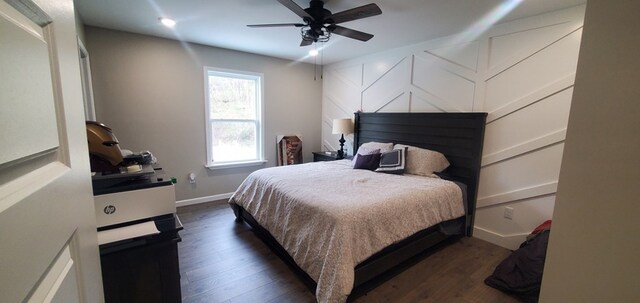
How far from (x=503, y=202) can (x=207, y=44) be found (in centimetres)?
426

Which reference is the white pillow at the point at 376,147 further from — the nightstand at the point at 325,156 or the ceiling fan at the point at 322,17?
the ceiling fan at the point at 322,17

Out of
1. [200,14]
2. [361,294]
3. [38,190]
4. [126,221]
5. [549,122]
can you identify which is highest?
[200,14]

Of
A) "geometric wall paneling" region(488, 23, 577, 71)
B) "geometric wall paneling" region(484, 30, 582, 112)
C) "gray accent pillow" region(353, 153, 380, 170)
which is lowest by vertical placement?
"gray accent pillow" region(353, 153, 380, 170)

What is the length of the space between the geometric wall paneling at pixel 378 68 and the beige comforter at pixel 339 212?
5.48ft

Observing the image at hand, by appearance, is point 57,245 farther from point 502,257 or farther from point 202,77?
point 202,77

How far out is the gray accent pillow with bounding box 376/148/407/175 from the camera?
307 cm

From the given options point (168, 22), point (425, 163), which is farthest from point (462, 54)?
point (168, 22)

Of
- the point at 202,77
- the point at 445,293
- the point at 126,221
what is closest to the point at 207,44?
the point at 202,77

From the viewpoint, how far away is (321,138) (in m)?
5.04

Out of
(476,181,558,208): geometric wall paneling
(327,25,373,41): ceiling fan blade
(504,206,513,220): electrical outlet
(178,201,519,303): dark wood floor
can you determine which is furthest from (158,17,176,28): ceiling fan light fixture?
(504,206,513,220): electrical outlet

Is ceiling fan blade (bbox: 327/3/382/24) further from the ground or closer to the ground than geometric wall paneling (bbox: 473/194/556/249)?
further from the ground

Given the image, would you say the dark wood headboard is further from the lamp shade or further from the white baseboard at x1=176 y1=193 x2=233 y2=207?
the white baseboard at x1=176 y1=193 x2=233 y2=207

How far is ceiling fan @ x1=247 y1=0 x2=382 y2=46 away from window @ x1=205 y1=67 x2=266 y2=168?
189 cm

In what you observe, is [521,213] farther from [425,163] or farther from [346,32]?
[346,32]
